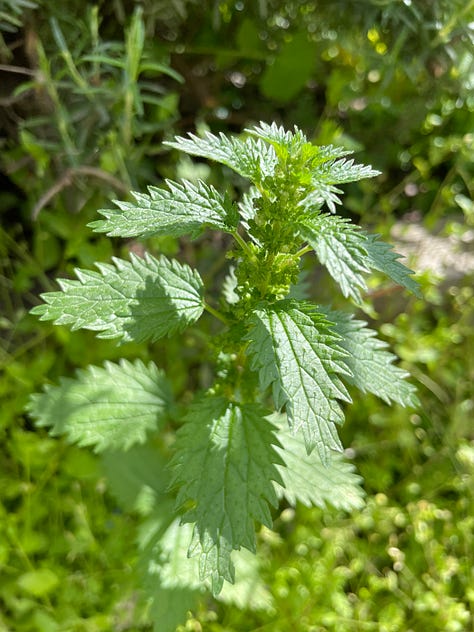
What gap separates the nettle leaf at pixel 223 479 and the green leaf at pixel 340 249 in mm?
333

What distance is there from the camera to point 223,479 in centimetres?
99

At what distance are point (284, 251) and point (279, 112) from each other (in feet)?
4.44

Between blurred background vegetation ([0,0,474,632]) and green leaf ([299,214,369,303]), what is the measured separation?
680 millimetres

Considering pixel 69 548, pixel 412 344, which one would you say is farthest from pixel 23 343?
pixel 412 344

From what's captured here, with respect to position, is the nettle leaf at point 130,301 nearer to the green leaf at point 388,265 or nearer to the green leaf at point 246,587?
the green leaf at point 388,265

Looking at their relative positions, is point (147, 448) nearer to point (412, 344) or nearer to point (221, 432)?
point (221, 432)

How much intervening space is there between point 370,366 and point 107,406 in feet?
1.88

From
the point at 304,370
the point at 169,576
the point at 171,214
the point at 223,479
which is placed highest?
the point at 171,214

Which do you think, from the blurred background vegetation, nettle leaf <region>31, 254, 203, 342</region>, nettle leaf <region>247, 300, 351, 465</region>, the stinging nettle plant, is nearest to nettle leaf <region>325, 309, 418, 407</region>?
the stinging nettle plant

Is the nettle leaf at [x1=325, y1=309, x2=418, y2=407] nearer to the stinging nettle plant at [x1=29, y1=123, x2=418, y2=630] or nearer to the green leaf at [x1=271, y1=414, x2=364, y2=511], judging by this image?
the stinging nettle plant at [x1=29, y1=123, x2=418, y2=630]

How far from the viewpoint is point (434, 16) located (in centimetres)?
163

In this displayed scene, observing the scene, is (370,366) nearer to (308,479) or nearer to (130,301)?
(308,479)

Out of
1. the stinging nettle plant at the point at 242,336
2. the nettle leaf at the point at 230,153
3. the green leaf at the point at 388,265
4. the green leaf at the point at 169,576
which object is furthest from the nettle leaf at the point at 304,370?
the green leaf at the point at 169,576

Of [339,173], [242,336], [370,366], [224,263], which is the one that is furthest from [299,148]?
[224,263]
